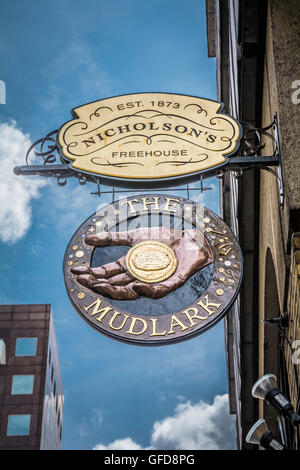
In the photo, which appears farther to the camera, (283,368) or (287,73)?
(283,368)

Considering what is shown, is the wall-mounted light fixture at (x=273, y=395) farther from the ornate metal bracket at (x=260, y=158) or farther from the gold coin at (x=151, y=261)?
the ornate metal bracket at (x=260, y=158)

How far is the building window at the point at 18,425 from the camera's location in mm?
45125

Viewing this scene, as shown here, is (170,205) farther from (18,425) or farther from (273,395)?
(18,425)

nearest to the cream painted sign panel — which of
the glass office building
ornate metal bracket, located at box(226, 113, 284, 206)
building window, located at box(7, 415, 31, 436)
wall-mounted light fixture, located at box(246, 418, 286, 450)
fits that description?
ornate metal bracket, located at box(226, 113, 284, 206)

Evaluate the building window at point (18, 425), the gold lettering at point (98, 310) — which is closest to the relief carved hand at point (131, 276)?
the gold lettering at point (98, 310)

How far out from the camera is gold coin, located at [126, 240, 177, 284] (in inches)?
299

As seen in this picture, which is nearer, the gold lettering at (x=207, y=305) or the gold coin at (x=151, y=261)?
the gold lettering at (x=207, y=305)

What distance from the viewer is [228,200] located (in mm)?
19875

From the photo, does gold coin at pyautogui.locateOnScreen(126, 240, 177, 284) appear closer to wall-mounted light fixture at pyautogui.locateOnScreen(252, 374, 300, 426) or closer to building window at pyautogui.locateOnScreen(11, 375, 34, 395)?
wall-mounted light fixture at pyautogui.locateOnScreen(252, 374, 300, 426)

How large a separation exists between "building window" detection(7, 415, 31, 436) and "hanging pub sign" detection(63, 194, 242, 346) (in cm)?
4027

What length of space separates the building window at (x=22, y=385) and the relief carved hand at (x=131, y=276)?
41.0 metres
